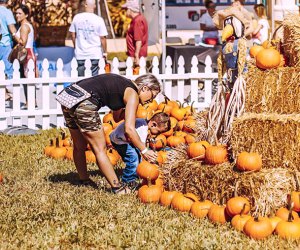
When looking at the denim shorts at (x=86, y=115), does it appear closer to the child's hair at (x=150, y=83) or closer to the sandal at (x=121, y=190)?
the child's hair at (x=150, y=83)

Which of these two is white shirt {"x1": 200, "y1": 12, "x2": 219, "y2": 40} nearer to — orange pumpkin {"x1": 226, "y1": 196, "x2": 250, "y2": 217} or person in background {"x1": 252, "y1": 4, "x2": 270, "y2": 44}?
person in background {"x1": 252, "y1": 4, "x2": 270, "y2": 44}

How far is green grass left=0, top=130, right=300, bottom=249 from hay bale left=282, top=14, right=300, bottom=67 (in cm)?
182

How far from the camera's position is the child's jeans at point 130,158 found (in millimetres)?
8023

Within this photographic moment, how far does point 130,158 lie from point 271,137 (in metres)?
1.70

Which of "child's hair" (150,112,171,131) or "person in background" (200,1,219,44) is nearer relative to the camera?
"child's hair" (150,112,171,131)

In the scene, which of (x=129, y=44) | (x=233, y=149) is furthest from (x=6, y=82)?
(x=233, y=149)

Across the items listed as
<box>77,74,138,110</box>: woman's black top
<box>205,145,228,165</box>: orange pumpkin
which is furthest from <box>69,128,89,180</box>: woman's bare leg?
<box>205,145,228,165</box>: orange pumpkin

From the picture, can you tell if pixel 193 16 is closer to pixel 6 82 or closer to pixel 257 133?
pixel 6 82

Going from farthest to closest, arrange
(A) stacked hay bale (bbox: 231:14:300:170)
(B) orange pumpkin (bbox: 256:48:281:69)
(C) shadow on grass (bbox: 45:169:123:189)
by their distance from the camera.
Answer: (C) shadow on grass (bbox: 45:169:123:189) < (B) orange pumpkin (bbox: 256:48:281:69) < (A) stacked hay bale (bbox: 231:14:300:170)

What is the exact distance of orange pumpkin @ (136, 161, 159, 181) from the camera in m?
7.43

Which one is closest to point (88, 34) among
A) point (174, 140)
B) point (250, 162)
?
point (174, 140)

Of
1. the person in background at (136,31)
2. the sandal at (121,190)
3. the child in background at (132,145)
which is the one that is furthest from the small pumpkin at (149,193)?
the person in background at (136,31)

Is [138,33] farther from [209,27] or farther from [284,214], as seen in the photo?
[284,214]

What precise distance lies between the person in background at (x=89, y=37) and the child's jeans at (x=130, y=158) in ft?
16.0
